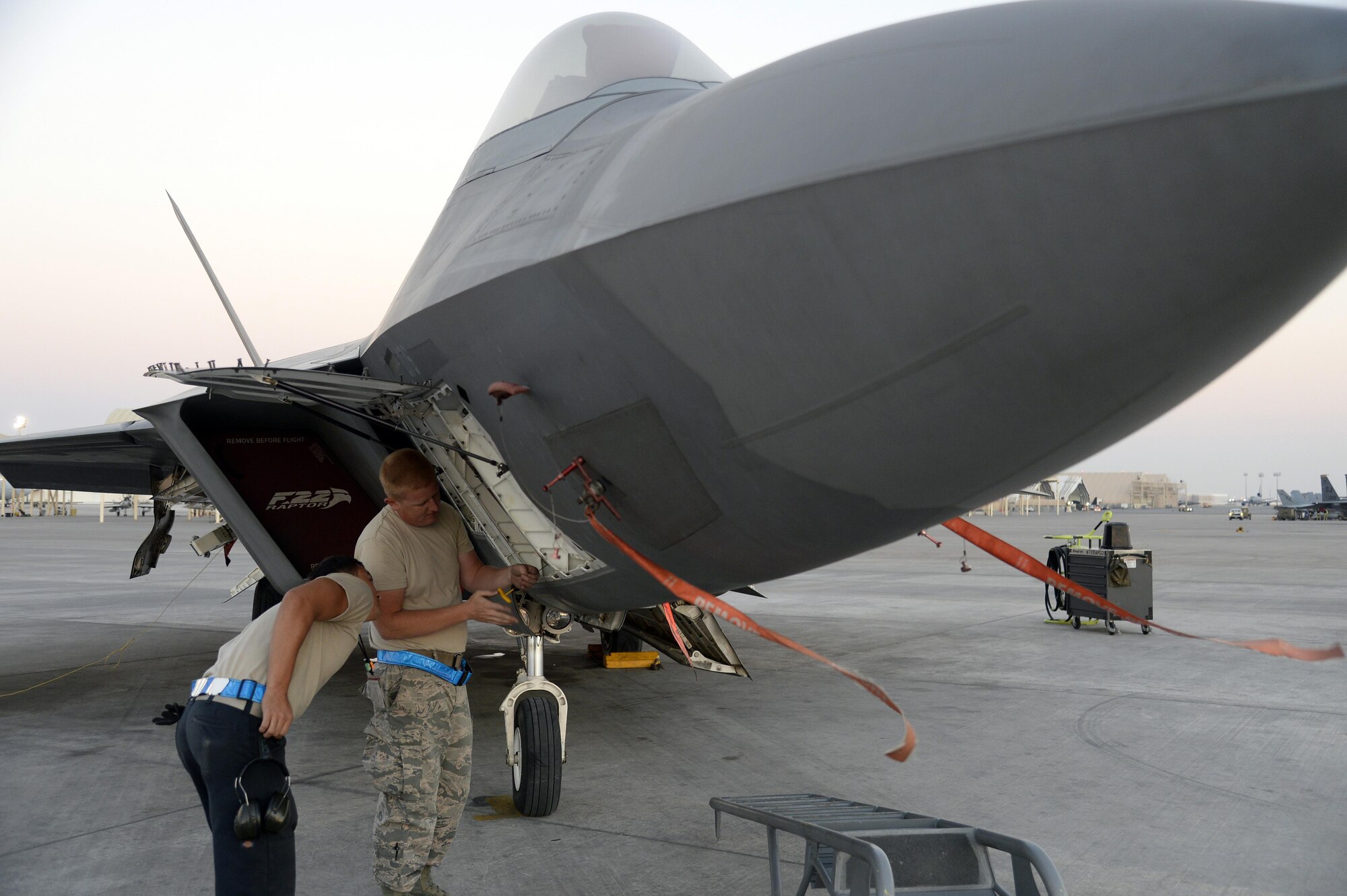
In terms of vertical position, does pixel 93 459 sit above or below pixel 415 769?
above

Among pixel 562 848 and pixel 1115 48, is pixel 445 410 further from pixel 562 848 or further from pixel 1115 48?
pixel 1115 48

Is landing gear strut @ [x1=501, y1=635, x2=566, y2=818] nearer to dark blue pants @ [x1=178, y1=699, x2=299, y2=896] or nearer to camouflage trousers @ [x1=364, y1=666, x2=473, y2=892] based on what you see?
camouflage trousers @ [x1=364, y1=666, x2=473, y2=892]

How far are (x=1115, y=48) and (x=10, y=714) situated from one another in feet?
25.3

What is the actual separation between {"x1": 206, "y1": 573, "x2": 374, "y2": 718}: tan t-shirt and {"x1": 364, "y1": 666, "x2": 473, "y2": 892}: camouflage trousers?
0.44 meters

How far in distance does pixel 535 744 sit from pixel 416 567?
4.22 feet

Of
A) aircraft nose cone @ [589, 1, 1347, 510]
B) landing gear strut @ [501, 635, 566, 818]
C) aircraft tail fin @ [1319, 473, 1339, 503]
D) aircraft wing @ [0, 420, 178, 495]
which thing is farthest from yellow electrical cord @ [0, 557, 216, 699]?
aircraft tail fin @ [1319, 473, 1339, 503]

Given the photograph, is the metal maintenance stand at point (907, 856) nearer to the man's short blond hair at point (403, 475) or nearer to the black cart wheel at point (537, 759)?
the black cart wheel at point (537, 759)

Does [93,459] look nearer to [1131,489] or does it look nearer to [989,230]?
[989,230]

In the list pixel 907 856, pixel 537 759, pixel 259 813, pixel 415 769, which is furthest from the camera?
pixel 537 759

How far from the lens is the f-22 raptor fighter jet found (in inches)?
70.8

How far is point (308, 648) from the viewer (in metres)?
2.82

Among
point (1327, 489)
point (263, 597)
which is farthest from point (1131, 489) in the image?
point (263, 597)

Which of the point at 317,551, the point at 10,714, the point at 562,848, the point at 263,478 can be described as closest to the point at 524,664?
the point at 562,848

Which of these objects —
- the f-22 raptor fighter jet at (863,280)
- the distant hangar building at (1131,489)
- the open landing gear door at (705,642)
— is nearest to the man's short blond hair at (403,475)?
the f-22 raptor fighter jet at (863,280)
